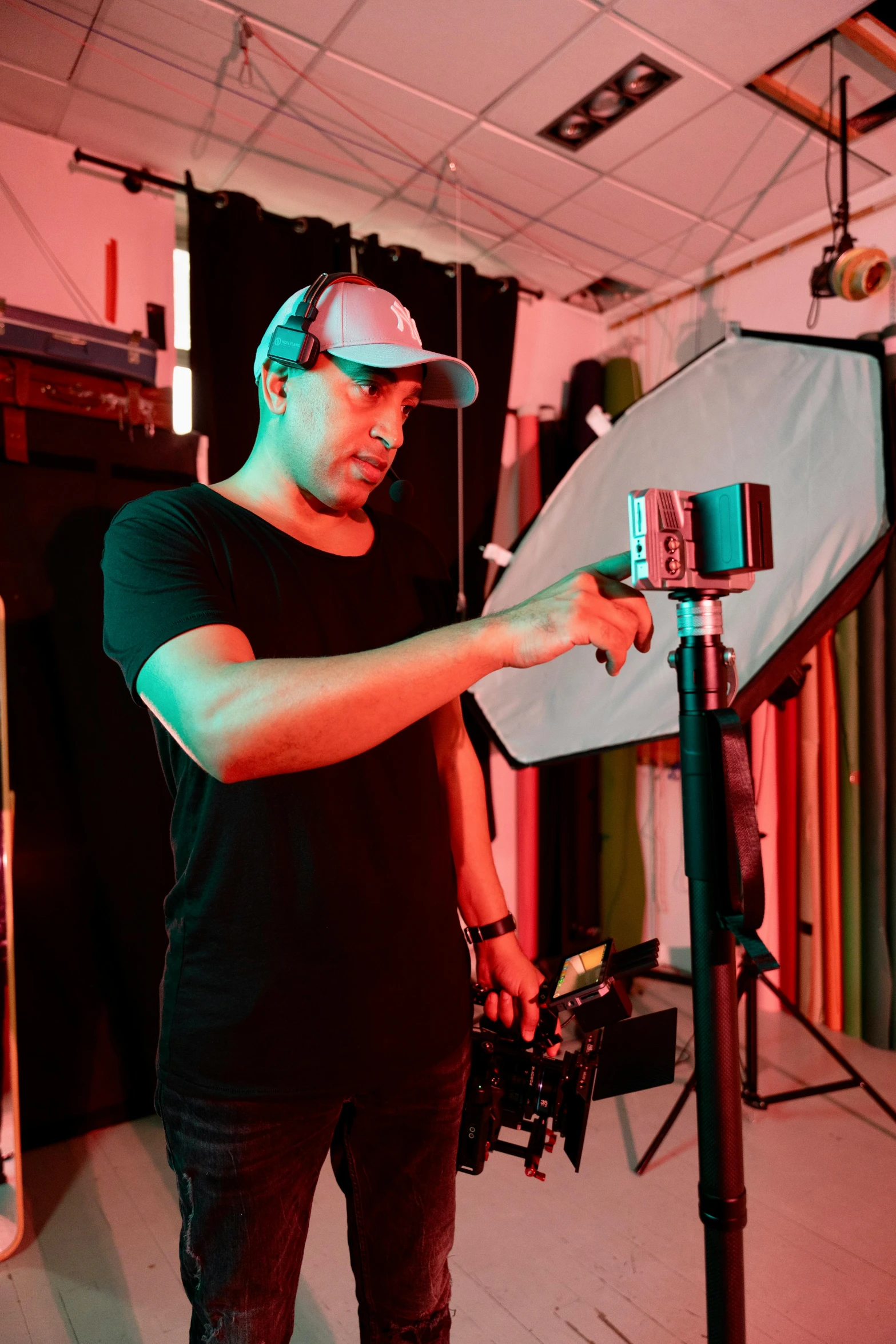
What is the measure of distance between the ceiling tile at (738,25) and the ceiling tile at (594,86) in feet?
0.18

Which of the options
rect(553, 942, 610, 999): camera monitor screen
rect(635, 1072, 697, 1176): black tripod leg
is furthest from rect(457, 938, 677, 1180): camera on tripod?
rect(635, 1072, 697, 1176): black tripod leg

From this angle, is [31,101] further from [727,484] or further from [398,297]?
[727,484]

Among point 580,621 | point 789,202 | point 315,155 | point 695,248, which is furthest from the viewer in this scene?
point 695,248

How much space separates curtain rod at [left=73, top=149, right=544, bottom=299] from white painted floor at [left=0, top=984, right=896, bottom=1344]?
2.80 meters

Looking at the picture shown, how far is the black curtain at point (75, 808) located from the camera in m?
2.22

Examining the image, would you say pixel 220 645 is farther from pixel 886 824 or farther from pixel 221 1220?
pixel 886 824

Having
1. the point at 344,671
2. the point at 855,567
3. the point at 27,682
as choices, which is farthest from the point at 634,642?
the point at 27,682

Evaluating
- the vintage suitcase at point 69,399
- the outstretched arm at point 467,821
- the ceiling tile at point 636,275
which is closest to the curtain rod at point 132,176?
the vintage suitcase at point 69,399

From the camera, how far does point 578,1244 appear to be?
1.76 m

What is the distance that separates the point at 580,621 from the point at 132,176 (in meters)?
2.63

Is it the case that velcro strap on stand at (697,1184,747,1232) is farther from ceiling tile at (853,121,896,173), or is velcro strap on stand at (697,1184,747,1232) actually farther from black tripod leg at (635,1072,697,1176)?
ceiling tile at (853,121,896,173)

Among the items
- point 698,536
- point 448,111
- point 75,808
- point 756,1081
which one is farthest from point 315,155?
point 756,1081

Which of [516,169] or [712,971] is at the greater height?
[516,169]

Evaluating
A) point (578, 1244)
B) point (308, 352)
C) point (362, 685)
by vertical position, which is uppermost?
point (308, 352)
